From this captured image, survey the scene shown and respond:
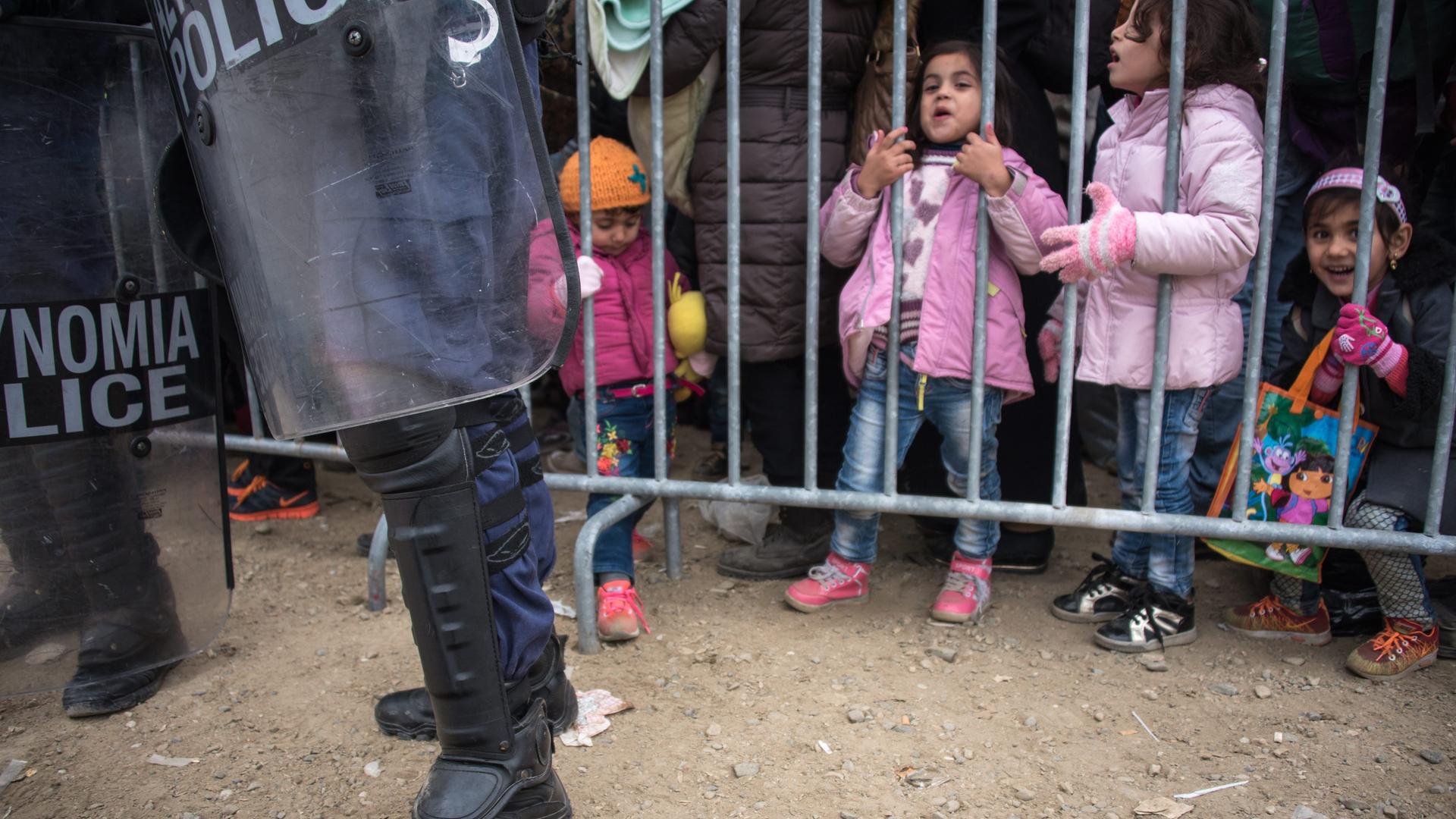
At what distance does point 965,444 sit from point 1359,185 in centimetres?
111

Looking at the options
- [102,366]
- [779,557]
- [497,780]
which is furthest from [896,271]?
[102,366]

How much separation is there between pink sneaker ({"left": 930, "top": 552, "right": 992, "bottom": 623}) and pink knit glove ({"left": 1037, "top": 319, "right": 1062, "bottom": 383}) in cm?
54

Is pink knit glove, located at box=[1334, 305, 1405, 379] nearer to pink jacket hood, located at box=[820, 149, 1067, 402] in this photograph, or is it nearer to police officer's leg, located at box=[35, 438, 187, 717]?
pink jacket hood, located at box=[820, 149, 1067, 402]

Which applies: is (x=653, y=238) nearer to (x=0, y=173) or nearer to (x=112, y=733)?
(x=0, y=173)

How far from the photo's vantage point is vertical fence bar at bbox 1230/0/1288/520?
2.47 m

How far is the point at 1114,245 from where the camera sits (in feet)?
8.40

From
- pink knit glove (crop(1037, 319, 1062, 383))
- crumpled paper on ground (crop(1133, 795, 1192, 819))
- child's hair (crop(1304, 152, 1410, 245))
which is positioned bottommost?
crumpled paper on ground (crop(1133, 795, 1192, 819))

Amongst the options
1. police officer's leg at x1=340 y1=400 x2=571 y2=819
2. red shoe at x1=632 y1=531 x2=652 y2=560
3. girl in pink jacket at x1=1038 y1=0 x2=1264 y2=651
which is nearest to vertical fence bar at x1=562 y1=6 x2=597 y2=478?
red shoe at x1=632 y1=531 x2=652 y2=560

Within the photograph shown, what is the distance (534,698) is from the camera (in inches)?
80.2

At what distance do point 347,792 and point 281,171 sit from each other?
1.31 m

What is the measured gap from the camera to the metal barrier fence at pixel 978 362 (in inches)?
99.2

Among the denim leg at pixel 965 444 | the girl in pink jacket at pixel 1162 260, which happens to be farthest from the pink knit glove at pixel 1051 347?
the denim leg at pixel 965 444

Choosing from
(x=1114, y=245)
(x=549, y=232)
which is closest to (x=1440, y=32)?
(x=1114, y=245)

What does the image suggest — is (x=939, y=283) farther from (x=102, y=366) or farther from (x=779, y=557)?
(x=102, y=366)
